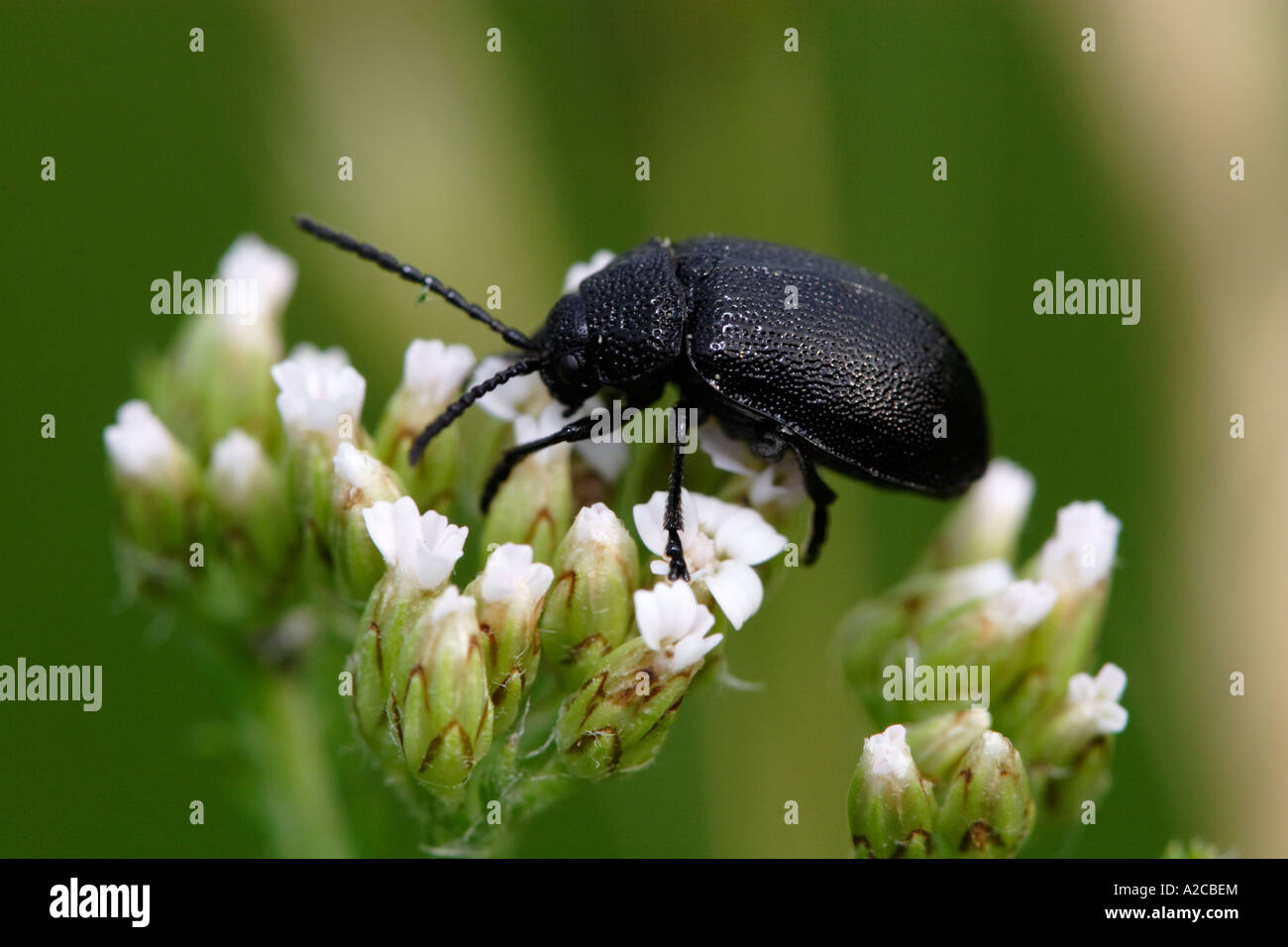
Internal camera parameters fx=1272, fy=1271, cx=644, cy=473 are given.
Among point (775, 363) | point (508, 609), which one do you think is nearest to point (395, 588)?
point (508, 609)

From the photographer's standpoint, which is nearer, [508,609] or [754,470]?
[508,609]

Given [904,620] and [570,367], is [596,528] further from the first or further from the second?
[904,620]

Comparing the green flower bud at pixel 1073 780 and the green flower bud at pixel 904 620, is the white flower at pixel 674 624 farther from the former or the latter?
the green flower bud at pixel 1073 780

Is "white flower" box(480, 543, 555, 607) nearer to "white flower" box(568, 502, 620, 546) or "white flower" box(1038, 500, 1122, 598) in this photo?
"white flower" box(568, 502, 620, 546)

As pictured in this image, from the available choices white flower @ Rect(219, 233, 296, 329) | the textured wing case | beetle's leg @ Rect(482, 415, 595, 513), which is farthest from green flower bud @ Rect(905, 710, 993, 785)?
white flower @ Rect(219, 233, 296, 329)

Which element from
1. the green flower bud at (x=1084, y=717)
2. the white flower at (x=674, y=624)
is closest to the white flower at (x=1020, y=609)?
the green flower bud at (x=1084, y=717)
